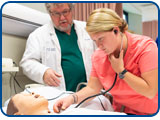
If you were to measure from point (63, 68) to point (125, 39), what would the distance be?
27 cm

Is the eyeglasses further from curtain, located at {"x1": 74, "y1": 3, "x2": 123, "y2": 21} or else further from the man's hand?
the man's hand

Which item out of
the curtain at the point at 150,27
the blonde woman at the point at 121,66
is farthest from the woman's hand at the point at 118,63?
the curtain at the point at 150,27

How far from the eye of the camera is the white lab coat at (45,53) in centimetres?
74

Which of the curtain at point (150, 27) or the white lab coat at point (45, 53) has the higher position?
the curtain at point (150, 27)

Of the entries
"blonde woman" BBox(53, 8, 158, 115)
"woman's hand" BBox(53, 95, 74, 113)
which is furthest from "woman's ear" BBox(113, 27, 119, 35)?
"woman's hand" BBox(53, 95, 74, 113)

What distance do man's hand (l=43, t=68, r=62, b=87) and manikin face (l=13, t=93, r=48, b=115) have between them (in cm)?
21

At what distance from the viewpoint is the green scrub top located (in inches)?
29.1

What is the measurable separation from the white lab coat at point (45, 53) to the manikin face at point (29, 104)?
0.24 meters

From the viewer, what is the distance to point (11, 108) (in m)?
0.49

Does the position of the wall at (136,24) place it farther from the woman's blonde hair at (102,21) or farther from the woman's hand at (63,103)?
the woman's hand at (63,103)

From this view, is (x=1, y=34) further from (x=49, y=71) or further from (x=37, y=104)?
(x=37, y=104)

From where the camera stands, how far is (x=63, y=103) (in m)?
0.64

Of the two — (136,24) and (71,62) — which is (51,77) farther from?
(136,24)

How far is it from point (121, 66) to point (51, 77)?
0.91 ft
